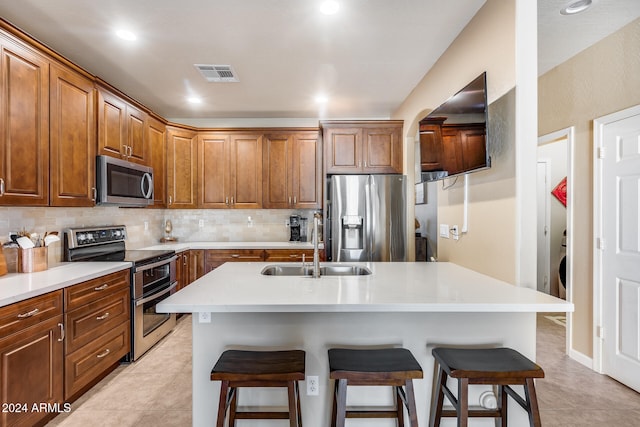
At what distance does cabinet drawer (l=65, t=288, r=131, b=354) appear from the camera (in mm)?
2230

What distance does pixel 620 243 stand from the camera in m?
2.60

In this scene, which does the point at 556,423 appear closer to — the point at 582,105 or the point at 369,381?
the point at 369,381

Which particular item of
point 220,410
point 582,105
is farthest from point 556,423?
point 582,105

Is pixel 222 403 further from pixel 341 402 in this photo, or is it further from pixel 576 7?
pixel 576 7

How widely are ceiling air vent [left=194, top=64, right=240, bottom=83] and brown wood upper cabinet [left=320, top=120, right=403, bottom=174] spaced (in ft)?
4.45

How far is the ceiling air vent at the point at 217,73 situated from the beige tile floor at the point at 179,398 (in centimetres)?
263

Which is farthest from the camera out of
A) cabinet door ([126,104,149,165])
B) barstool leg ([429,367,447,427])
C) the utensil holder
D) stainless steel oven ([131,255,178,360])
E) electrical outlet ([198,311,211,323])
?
cabinet door ([126,104,149,165])

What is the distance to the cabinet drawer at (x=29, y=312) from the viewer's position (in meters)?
1.71

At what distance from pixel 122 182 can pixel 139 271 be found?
829 mm

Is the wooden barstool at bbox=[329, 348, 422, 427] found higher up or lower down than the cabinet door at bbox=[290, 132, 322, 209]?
lower down

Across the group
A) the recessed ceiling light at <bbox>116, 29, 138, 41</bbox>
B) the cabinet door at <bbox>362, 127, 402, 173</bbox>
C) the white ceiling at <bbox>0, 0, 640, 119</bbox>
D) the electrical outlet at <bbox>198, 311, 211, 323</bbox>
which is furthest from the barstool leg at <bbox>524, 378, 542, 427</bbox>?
the recessed ceiling light at <bbox>116, 29, 138, 41</bbox>

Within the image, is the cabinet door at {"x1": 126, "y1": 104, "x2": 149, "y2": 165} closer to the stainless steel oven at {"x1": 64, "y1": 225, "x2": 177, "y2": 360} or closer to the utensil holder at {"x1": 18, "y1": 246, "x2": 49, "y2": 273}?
the stainless steel oven at {"x1": 64, "y1": 225, "x2": 177, "y2": 360}

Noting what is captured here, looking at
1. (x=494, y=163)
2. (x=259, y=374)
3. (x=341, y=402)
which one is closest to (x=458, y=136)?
(x=494, y=163)

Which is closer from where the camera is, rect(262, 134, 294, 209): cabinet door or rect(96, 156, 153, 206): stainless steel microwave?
rect(96, 156, 153, 206): stainless steel microwave
